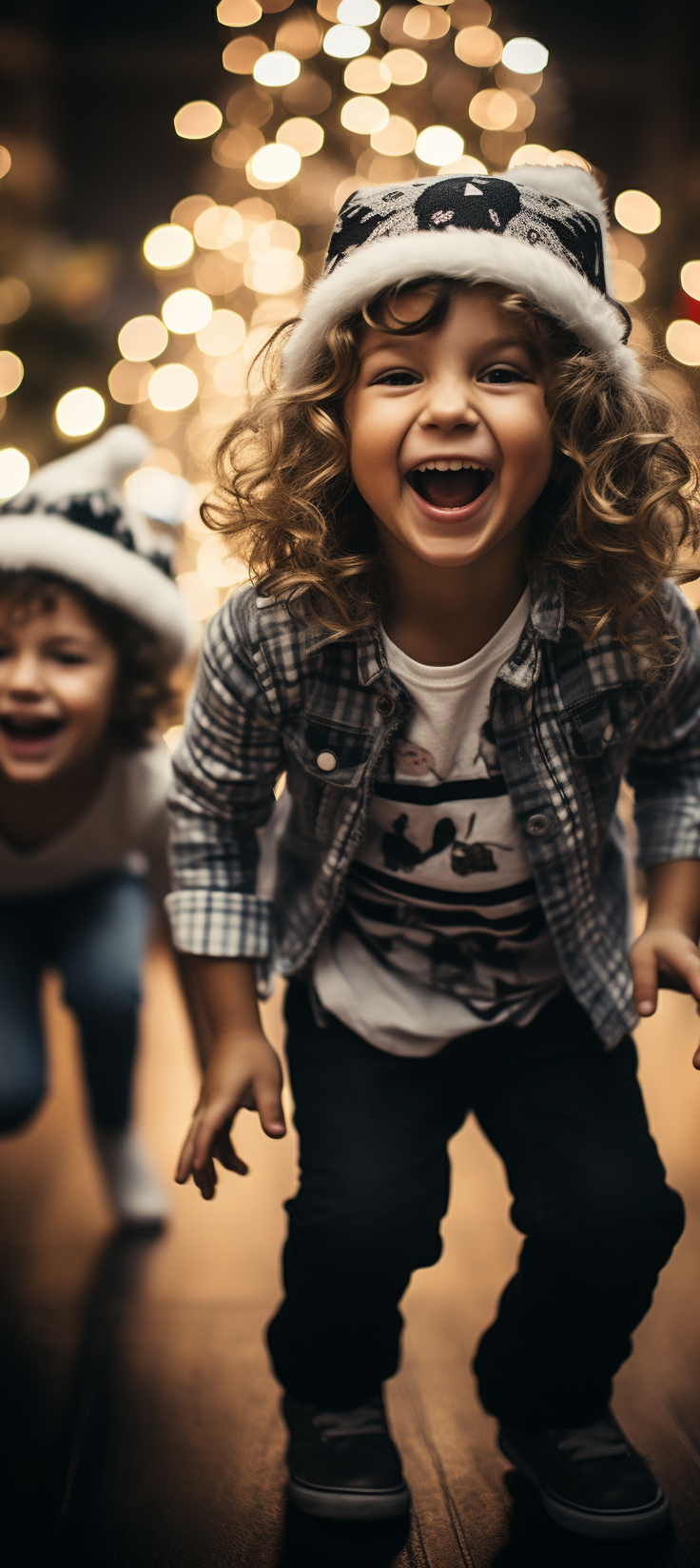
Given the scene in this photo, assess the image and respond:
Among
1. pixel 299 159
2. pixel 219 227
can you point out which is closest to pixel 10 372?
pixel 219 227

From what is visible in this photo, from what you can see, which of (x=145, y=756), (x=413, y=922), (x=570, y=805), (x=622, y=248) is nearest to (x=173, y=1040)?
(x=145, y=756)

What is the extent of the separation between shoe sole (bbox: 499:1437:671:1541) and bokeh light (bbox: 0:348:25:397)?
4.95 feet

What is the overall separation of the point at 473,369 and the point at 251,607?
215mm

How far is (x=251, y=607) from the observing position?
2.66ft

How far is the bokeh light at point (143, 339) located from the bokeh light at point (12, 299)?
0.37 metres

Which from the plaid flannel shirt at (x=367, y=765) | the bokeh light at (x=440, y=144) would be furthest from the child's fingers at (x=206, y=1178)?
the bokeh light at (x=440, y=144)

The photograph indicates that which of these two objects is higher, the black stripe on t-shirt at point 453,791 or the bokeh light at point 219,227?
the bokeh light at point 219,227

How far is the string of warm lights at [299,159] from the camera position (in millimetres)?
1784

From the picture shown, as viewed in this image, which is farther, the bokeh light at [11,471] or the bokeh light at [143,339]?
the bokeh light at [143,339]

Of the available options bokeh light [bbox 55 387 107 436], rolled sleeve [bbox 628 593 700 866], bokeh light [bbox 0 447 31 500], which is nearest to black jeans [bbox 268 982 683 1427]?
rolled sleeve [bbox 628 593 700 866]

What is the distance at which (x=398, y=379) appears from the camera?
0.74 meters

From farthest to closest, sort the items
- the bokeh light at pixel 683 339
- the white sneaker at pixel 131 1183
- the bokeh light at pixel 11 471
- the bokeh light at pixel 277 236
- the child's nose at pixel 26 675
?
the bokeh light at pixel 683 339 → the bokeh light at pixel 277 236 → the bokeh light at pixel 11 471 → the white sneaker at pixel 131 1183 → the child's nose at pixel 26 675

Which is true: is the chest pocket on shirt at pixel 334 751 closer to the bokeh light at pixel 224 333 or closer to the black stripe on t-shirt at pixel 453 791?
the black stripe on t-shirt at pixel 453 791

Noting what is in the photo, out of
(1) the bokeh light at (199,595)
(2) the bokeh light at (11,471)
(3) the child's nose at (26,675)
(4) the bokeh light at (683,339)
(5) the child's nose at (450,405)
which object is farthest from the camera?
(1) the bokeh light at (199,595)
